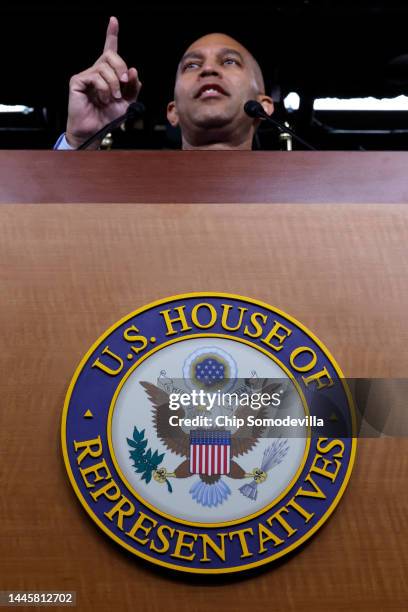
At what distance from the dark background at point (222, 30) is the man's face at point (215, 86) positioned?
2.87ft

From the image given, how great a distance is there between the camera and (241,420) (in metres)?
1.01

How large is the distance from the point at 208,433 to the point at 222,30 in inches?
98.8

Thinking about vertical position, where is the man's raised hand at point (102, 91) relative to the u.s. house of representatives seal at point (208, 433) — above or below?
above

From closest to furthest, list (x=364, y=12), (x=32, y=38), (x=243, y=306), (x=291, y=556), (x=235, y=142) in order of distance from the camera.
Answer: (x=291, y=556)
(x=243, y=306)
(x=235, y=142)
(x=364, y=12)
(x=32, y=38)

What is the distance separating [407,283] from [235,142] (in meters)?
1.00

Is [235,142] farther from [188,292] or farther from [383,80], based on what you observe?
[383,80]

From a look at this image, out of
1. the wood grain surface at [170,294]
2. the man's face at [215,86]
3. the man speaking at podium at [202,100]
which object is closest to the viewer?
the wood grain surface at [170,294]

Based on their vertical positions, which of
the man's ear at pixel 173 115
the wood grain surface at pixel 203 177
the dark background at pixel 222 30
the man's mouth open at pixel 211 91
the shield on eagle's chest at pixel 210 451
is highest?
the dark background at pixel 222 30

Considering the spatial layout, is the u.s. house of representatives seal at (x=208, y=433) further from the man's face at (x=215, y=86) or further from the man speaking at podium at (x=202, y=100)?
the man's face at (x=215, y=86)

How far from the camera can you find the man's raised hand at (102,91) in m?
1.69

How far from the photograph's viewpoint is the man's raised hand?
169 centimetres

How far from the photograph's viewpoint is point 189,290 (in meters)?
1.08

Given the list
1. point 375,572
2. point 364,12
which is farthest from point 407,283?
point 364,12

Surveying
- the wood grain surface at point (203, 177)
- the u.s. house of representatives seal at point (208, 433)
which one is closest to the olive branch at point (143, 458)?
the u.s. house of representatives seal at point (208, 433)
